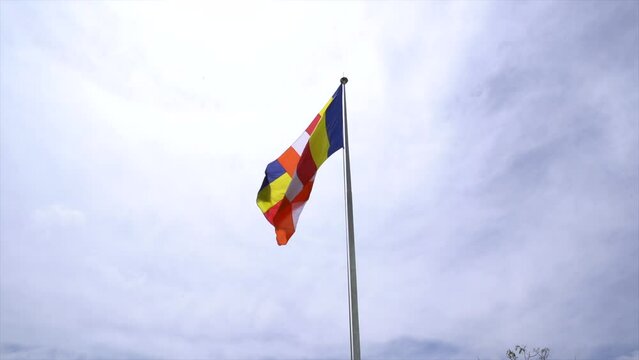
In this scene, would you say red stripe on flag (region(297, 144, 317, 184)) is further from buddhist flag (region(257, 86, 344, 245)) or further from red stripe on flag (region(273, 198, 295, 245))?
red stripe on flag (region(273, 198, 295, 245))

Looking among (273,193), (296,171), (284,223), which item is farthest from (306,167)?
(284,223)

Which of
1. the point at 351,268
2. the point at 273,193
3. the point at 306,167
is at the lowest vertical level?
the point at 351,268

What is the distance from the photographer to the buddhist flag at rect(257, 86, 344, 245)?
47.1ft

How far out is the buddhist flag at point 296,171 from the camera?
14.4 m

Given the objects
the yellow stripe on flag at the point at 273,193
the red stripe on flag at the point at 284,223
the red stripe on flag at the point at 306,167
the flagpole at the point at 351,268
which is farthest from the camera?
the yellow stripe on flag at the point at 273,193

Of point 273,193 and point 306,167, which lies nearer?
point 306,167

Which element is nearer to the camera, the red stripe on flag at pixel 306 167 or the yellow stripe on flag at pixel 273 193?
the red stripe on flag at pixel 306 167

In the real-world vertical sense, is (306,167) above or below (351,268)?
above

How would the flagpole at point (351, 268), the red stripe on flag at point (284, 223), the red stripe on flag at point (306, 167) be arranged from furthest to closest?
the red stripe on flag at point (306, 167) < the red stripe on flag at point (284, 223) < the flagpole at point (351, 268)

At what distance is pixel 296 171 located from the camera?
14336 mm

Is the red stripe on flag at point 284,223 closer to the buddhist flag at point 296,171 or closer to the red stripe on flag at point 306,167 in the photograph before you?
the buddhist flag at point 296,171

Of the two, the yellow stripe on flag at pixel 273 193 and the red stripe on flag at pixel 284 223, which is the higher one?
the yellow stripe on flag at pixel 273 193

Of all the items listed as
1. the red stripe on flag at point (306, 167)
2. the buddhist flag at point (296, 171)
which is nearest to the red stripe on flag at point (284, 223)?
the buddhist flag at point (296, 171)

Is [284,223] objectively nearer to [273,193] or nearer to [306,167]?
[273,193]
